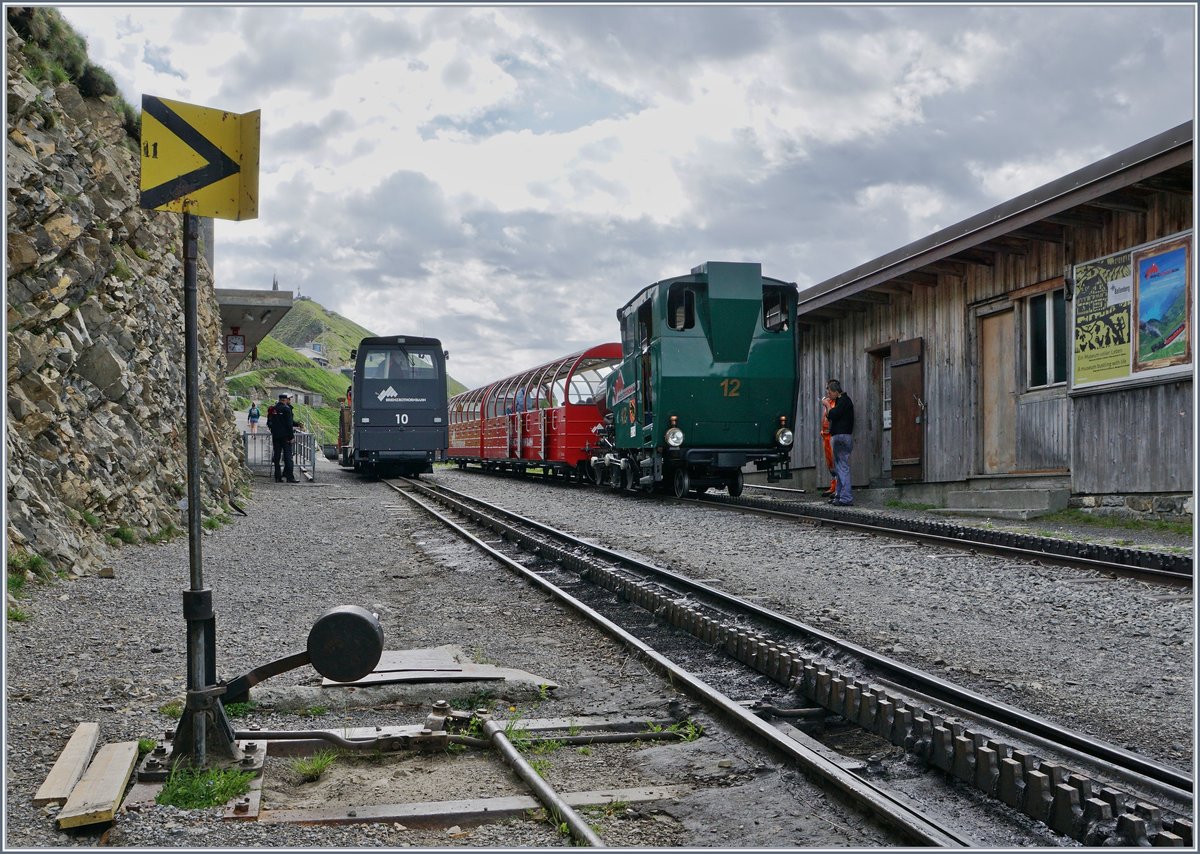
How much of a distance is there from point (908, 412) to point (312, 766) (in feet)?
51.1

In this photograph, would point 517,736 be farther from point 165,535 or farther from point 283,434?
point 283,434

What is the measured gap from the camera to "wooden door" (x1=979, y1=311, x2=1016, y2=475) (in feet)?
50.1

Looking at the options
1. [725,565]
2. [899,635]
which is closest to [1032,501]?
[725,565]

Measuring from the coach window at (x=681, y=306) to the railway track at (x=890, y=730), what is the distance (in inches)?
383

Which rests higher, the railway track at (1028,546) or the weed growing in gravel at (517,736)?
the railway track at (1028,546)

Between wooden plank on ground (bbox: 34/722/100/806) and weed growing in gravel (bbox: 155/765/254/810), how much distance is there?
1.03ft

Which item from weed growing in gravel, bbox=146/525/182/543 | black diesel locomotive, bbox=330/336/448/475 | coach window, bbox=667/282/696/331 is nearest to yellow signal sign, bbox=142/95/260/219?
weed growing in gravel, bbox=146/525/182/543

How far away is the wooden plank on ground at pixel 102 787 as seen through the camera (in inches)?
126

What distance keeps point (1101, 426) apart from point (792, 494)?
27.4 feet

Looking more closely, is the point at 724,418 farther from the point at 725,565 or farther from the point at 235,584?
the point at 235,584

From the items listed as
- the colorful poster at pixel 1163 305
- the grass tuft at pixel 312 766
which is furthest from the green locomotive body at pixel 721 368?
the grass tuft at pixel 312 766

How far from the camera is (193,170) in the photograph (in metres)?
4.09

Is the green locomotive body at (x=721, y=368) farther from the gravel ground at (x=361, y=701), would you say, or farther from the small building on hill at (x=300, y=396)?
the small building on hill at (x=300, y=396)

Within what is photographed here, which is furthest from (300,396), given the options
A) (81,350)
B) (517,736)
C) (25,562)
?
(517,736)
